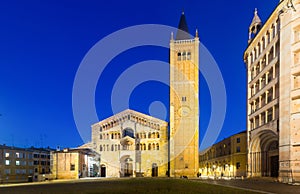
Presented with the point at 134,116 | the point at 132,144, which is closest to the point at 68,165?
the point at 132,144

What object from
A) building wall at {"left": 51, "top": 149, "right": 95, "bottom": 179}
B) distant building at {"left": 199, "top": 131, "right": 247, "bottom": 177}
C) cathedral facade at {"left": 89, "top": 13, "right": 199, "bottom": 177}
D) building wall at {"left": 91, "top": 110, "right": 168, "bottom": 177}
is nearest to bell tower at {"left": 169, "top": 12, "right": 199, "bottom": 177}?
cathedral facade at {"left": 89, "top": 13, "right": 199, "bottom": 177}

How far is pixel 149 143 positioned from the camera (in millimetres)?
73375

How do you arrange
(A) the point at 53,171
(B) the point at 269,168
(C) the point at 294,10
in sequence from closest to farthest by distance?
1. (C) the point at 294,10
2. (B) the point at 269,168
3. (A) the point at 53,171

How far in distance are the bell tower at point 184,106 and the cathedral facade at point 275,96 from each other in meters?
22.9

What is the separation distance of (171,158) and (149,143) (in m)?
6.27

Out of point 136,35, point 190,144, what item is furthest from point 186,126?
point 136,35

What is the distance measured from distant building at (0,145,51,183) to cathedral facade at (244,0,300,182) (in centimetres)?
5895

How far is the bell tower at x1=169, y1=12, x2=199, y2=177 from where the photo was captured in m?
72.2

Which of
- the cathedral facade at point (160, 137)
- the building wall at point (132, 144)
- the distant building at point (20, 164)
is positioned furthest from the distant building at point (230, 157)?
the distant building at point (20, 164)

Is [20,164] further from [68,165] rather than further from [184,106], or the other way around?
[184,106]

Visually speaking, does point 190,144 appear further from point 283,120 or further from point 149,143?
point 283,120

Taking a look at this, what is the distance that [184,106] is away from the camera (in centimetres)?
7494

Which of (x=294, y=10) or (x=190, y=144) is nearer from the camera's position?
(x=294, y=10)

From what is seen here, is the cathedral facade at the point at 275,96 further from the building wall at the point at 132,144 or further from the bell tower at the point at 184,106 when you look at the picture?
the building wall at the point at 132,144
